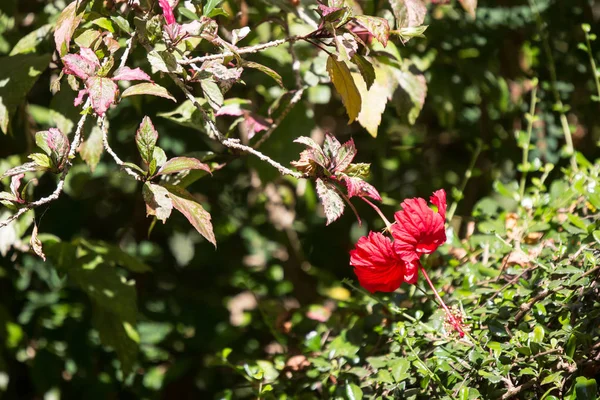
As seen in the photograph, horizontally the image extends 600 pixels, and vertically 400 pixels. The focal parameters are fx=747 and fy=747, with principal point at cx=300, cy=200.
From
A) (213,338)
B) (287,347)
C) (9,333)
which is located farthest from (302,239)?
(9,333)

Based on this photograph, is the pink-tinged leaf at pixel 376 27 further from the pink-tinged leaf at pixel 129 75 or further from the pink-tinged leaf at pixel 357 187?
the pink-tinged leaf at pixel 129 75

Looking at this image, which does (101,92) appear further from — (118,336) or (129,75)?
(118,336)

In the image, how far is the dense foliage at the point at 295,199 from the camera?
1.12m

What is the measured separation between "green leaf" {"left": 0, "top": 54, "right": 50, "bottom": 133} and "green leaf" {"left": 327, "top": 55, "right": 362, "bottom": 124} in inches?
23.0

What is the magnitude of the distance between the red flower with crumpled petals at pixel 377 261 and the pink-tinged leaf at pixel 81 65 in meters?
0.47

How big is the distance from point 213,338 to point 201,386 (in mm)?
172

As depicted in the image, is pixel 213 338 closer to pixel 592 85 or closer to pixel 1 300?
pixel 1 300

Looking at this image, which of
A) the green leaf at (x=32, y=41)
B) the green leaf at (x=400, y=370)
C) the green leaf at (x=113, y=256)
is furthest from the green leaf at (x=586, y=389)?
the green leaf at (x=32, y=41)

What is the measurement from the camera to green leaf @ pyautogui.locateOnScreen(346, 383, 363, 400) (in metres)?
1.23

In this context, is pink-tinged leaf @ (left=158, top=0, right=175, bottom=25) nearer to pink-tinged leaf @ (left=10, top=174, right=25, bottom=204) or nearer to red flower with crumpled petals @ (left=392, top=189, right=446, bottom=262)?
pink-tinged leaf @ (left=10, top=174, right=25, bottom=204)

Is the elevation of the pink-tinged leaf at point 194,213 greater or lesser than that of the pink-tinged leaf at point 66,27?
lesser

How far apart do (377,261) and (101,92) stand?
1.57 ft

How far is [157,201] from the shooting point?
1075mm

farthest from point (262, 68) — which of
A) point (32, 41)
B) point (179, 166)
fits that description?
point (32, 41)
